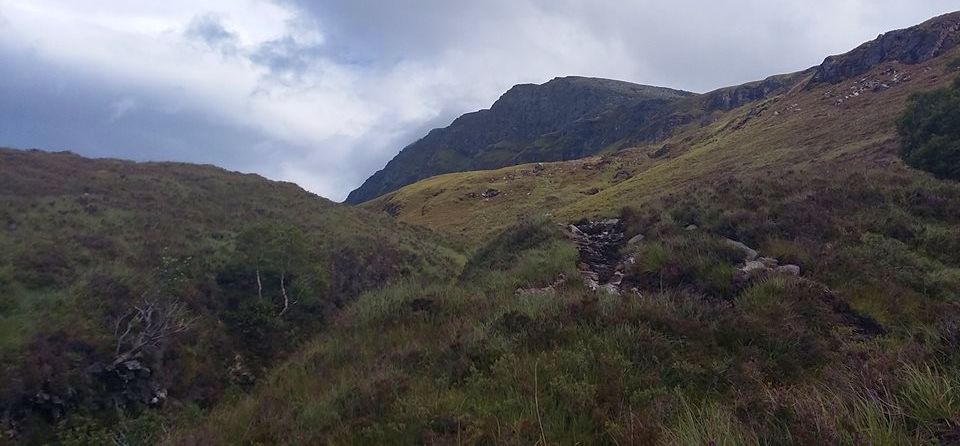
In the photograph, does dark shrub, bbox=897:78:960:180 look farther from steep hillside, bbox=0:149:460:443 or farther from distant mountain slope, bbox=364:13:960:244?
steep hillside, bbox=0:149:460:443

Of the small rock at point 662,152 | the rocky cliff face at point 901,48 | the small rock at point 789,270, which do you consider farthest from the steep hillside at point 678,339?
the rocky cliff face at point 901,48

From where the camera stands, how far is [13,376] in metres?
12.3

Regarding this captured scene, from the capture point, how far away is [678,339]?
20.9 feet

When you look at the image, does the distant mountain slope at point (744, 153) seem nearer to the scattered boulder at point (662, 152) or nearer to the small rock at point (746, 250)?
the scattered boulder at point (662, 152)

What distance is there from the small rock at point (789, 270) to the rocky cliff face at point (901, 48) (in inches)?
2822

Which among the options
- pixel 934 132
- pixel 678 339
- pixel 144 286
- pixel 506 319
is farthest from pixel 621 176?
pixel 678 339

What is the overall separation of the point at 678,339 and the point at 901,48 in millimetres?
83556

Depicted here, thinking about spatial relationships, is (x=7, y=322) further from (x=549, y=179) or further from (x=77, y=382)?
(x=549, y=179)

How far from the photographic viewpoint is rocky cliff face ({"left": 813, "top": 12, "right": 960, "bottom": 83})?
65500 millimetres

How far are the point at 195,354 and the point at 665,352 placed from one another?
45.8ft

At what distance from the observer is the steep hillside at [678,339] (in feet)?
14.1

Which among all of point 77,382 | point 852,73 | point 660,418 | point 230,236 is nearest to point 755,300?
point 660,418

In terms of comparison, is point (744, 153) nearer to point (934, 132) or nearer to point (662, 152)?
point (662, 152)

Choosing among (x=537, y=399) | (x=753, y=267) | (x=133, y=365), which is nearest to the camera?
(x=537, y=399)
